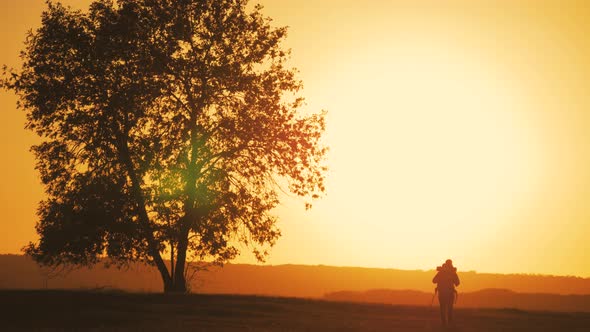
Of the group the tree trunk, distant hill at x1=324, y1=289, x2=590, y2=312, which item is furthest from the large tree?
distant hill at x1=324, y1=289, x2=590, y2=312

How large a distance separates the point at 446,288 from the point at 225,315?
940 centimetres

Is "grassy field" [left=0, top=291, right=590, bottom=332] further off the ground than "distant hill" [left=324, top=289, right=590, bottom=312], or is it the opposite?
"distant hill" [left=324, top=289, right=590, bottom=312]

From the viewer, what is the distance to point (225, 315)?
3728 centimetres

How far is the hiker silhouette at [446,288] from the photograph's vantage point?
38.0 m

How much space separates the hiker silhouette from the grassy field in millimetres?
685

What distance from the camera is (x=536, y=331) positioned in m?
36.8

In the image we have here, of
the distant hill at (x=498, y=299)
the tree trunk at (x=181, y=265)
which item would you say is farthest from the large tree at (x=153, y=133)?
the distant hill at (x=498, y=299)

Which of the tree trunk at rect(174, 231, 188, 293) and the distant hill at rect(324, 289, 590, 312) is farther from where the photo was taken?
the distant hill at rect(324, 289, 590, 312)

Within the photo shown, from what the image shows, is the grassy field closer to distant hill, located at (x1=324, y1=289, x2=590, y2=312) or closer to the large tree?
the large tree

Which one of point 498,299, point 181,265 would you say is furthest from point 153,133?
point 498,299

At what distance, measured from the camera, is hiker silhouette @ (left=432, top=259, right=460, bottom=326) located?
37969 mm

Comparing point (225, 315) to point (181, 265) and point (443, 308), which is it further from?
point (181, 265)

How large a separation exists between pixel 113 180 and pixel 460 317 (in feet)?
60.4

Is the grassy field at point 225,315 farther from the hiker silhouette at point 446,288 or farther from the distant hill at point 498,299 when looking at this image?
the distant hill at point 498,299
